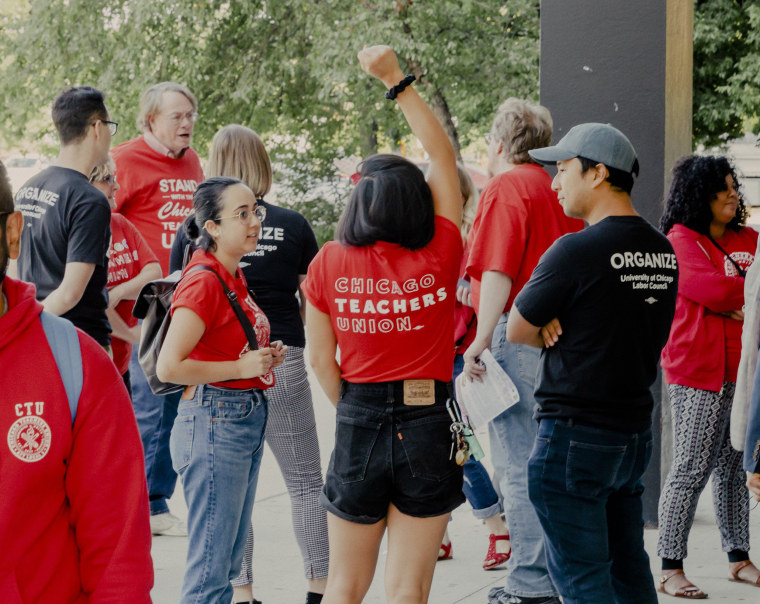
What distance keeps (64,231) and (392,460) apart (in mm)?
2025

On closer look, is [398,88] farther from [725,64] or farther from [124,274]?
[725,64]

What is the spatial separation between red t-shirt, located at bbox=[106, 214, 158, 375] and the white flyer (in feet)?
6.21

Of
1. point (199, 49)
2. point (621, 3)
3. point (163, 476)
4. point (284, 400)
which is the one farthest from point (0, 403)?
point (199, 49)

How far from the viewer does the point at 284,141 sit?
887 inches

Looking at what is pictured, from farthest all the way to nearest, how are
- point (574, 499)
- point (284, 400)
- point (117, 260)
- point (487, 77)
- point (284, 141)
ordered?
point (284, 141)
point (487, 77)
point (117, 260)
point (284, 400)
point (574, 499)

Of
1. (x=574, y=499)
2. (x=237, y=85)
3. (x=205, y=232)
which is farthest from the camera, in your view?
(x=237, y=85)

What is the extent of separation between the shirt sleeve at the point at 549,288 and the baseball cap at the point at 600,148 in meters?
0.33

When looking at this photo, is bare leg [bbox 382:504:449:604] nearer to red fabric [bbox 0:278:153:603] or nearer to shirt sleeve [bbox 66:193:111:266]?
red fabric [bbox 0:278:153:603]

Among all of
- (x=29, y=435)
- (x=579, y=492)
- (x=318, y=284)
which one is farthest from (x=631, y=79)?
(x=29, y=435)

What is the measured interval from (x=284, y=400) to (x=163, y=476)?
1792mm

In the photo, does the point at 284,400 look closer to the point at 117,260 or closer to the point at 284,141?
the point at 117,260

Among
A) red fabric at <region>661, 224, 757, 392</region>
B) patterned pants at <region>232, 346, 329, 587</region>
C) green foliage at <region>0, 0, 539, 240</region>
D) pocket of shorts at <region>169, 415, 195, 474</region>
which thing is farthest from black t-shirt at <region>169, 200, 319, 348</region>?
green foliage at <region>0, 0, 539, 240</region>

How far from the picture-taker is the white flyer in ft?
14.8

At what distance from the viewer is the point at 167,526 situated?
5922mm
